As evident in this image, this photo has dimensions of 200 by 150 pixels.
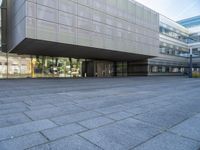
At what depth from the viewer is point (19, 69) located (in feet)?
78.0

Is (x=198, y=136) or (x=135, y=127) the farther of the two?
(x=135, y=127)

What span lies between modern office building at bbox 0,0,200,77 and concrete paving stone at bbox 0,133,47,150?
14.2m

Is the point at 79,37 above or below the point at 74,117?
above

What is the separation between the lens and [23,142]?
3273 mm

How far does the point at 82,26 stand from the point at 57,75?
32.9 ft

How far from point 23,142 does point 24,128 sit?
0.81 metres

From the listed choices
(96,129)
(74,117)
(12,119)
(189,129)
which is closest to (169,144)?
(189,129)

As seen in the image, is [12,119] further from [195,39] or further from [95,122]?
[195,39]

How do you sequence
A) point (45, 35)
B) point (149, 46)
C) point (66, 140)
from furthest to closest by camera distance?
point (149, 46) → point (45, 35) → point (66, 140)

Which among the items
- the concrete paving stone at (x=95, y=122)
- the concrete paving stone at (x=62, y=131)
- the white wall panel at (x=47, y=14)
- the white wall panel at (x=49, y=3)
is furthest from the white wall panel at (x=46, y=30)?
the concrete paving stone at (x=62, y=131)

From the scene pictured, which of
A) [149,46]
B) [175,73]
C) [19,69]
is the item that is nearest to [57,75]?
[19,69]

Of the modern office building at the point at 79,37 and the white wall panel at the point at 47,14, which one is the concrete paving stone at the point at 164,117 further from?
the white wall panel at the point at 47,14

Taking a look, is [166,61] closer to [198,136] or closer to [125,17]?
[125,17]

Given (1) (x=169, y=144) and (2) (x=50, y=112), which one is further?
(2) (x=50, y=112)
